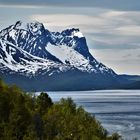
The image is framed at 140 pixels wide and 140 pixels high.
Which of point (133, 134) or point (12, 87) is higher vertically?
point (12, 87)

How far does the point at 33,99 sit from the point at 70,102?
10.7 m

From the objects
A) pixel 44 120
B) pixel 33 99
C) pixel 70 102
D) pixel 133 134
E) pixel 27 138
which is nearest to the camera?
pixel 27 138

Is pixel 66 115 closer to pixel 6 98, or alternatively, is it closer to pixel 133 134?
pixel 6 98

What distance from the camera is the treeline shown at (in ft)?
204

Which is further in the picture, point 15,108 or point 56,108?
point 56,108

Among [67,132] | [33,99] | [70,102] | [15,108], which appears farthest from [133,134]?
[15,108]

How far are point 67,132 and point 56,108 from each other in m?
6.33

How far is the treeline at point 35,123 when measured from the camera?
6216 cm

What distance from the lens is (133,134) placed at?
126062 mm

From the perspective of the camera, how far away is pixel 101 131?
76.6 m

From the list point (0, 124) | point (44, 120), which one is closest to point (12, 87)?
point (44, 120)

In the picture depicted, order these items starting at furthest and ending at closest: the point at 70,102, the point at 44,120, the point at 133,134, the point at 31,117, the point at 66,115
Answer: the point at 133,134
the point at 70,102
the point at 66,115
the point at 44,120
the point at 31,117

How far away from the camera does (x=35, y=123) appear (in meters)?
66.1

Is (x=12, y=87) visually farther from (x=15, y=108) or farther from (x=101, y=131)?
(x=101, y=131)
